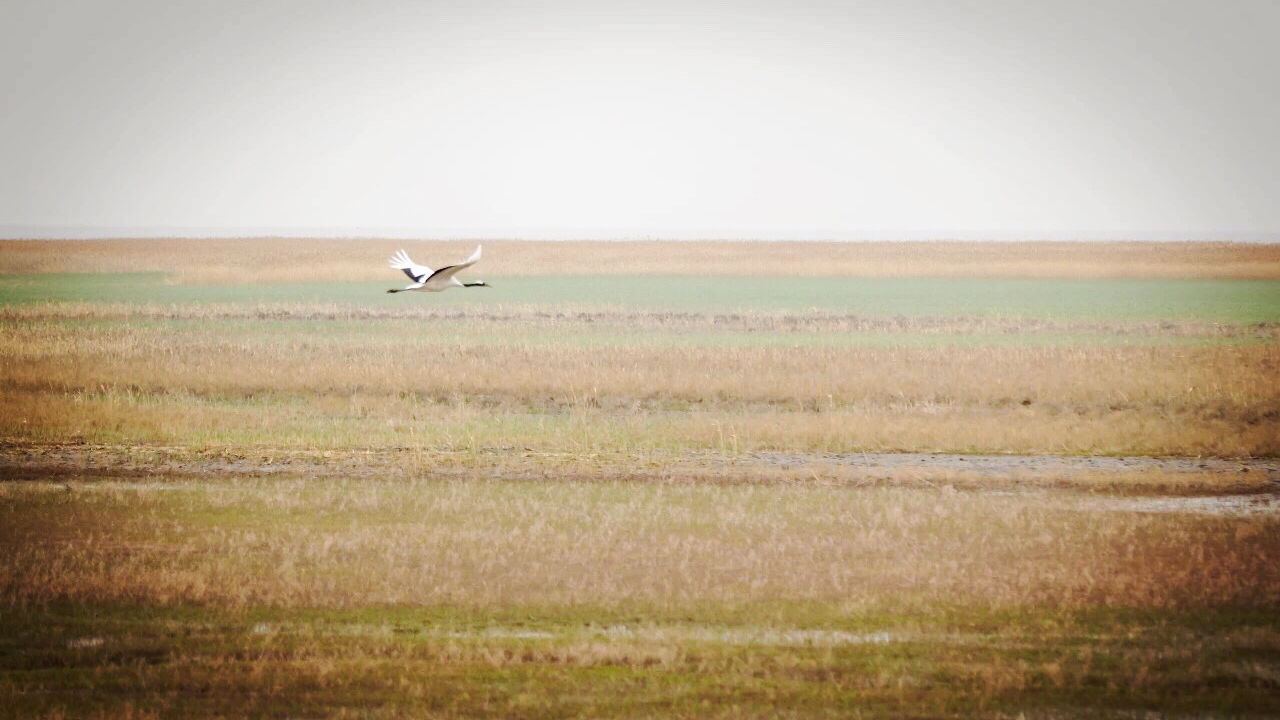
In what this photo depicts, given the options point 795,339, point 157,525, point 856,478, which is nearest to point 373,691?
point 157,525

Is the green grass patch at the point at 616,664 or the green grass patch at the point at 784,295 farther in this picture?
the green grass patch at the point at 784,295

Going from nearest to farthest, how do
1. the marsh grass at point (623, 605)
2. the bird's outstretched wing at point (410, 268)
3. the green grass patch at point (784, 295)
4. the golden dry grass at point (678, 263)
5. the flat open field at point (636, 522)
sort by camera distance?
the marsh grass at point (623, 605), the flat open field at point (636, 522), the bird's outstretched wing at point (410, 268), the green grass patch at point (784, 295), the golden dry grass at point (678, 263)

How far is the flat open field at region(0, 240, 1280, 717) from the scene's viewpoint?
398 inches

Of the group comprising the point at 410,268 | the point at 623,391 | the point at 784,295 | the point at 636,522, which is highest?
the point at 410,268

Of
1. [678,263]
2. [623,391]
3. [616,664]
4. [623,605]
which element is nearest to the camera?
[616,664]

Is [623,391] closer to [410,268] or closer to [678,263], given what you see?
[410,268]

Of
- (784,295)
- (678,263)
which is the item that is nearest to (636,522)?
(784,295)

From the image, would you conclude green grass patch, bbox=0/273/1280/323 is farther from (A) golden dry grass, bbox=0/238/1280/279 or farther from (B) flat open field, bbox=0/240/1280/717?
(B) flat open field, bbox=0/240/1280/717

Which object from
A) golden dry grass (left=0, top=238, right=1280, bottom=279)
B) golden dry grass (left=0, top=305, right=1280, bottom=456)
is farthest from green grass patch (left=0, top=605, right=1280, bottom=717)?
golden dry grass (left=0, top=238, right=1280, bottom=279)

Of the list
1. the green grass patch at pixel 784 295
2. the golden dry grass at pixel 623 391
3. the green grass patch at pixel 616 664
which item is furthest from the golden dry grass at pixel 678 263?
the green grass patch at pixel 616 664

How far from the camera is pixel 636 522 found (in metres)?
15.8

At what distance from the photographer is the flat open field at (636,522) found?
398 inches

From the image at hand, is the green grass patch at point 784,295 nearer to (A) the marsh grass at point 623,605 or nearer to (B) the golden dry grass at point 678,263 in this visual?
(B) the golden dry grass at point 678,263

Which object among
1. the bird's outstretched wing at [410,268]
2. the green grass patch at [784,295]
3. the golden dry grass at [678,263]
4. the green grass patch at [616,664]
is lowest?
the green grass patch at [616,664]
